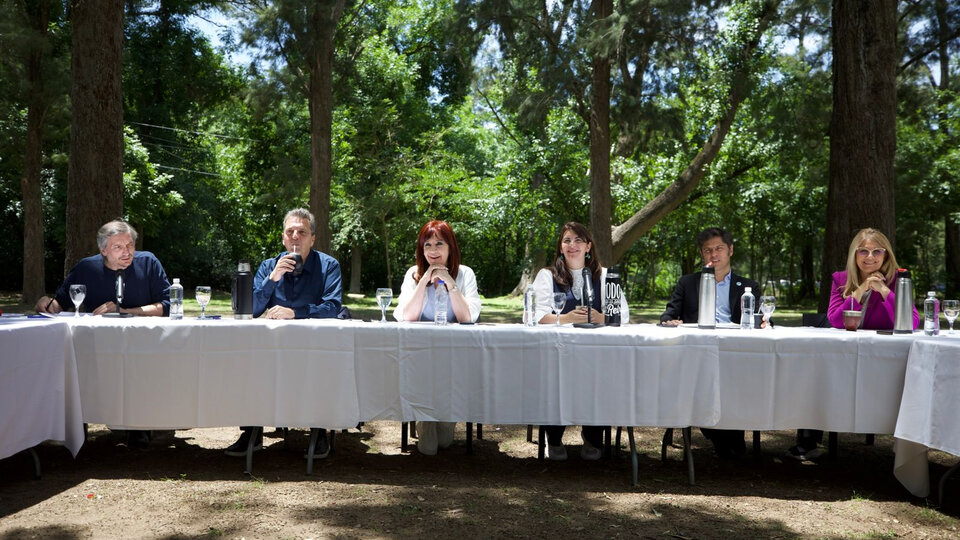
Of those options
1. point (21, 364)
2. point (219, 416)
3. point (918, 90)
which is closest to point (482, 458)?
point (219, 416)

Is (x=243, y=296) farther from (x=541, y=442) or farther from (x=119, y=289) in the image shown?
(x=541, y=442)

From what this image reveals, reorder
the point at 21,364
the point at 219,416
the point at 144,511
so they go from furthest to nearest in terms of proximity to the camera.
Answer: the point at 219,416 → the point at 21,364 → the point at 144,511

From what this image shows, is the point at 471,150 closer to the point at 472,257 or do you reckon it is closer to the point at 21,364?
the point at 472,257

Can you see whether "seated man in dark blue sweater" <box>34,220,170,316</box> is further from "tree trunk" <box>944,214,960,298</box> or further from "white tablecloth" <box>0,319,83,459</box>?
"tree trunk" <box>944,214,960,298</box>

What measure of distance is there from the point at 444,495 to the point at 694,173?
11191 millimetres

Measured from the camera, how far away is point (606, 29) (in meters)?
9.88

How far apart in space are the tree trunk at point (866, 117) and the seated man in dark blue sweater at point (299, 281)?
4.36 m

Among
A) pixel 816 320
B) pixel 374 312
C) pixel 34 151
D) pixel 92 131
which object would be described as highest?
pixel 34 151

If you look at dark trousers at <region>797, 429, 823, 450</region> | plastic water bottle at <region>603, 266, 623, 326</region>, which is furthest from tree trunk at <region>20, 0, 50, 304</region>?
dark trousers at <region>797, 429, 823, 450</region>

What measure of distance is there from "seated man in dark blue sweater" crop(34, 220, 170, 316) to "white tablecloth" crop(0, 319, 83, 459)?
2.51 ft

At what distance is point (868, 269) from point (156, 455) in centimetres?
433

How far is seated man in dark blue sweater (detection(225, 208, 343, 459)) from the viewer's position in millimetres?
4562

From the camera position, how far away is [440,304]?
4.23 m

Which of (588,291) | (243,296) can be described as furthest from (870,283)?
(243,296)
